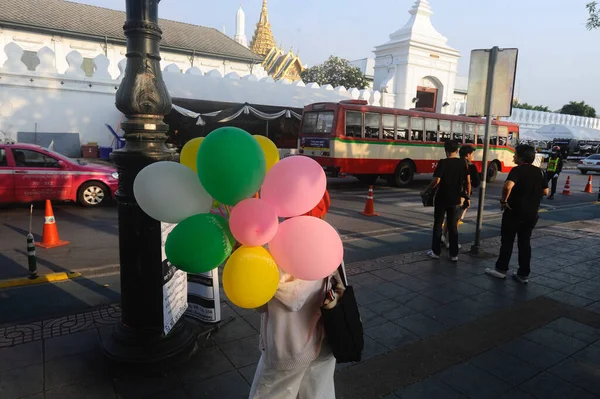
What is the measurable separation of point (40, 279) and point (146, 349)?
2.84m

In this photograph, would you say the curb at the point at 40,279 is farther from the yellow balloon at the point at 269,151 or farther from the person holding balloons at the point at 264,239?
the yellow balloon at the point at 269,151

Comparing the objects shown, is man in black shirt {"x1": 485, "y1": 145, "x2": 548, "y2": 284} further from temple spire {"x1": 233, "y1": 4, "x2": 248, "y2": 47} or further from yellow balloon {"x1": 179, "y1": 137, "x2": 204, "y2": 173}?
temple spire {"x1": 233, "y1": 4, "x2": 248, "y2": 47}

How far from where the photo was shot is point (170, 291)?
135 inches

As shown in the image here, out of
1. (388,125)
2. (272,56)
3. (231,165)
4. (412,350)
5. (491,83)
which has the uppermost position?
(272,56)

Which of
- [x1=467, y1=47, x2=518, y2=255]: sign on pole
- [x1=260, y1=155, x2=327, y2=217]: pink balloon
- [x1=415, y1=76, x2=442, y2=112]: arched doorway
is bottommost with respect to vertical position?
[x1=260, y1=155, x2=327, y2=217]: pink balloon

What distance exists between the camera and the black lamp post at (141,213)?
10.1 feet

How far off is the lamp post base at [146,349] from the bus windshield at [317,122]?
12055 millimetres

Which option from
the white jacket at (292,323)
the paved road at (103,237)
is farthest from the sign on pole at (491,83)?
the white jacket at (292,323)

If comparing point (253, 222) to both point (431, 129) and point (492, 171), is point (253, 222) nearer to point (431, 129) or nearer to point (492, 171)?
point (431, 129)

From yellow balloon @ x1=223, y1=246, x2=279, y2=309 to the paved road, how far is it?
3.31 meters

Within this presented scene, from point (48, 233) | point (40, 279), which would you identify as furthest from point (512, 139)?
point (40, 279)

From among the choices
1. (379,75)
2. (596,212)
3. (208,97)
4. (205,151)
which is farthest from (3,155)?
(379,75)

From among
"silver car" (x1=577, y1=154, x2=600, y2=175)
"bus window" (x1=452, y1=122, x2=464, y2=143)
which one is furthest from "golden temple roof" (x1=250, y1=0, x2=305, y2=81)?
"bus window" (x1=452, y1=122, x2=464, y2=143)

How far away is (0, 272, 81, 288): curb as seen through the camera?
5.07 m
